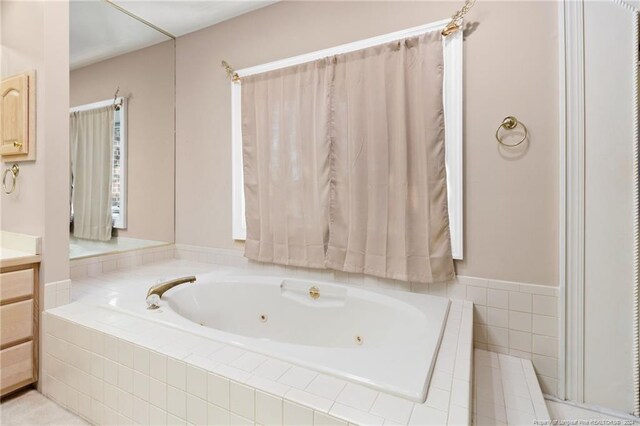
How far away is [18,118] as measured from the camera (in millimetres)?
1598

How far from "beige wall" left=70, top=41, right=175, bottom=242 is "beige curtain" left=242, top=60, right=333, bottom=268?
0.88 m

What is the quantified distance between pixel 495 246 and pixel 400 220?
1.64 feet

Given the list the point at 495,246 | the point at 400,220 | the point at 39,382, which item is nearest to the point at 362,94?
the point at 400,220

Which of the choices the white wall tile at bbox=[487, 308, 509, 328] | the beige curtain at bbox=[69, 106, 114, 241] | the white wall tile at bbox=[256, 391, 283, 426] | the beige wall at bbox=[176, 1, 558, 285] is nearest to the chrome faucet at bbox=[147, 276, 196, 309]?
the white wall tile at bbox=[256, 391, 283, 426]

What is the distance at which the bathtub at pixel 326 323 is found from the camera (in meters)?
0.97

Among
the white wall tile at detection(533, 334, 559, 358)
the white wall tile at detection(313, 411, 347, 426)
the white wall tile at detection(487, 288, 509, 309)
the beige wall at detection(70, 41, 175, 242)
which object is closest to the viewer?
the white wall tile at detection(313, 411, 347, 426)

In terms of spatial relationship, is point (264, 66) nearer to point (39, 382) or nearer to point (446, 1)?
point (446, 1)

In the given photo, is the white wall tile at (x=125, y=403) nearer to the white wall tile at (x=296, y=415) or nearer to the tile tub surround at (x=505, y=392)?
the white wall tile at (x=296, y=415)

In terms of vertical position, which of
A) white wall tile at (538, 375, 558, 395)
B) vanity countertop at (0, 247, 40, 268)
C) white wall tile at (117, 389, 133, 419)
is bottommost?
white wall tile at (538, 375, 558, 395)

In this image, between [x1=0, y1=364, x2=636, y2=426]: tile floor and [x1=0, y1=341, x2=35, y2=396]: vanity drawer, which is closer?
[x1=0, y1=364, x2=636, y2=426]: tile floor

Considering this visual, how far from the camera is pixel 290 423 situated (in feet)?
2.76

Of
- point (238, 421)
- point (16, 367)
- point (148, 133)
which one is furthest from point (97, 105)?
point (238, 421)

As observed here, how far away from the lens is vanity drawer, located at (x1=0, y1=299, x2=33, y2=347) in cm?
146

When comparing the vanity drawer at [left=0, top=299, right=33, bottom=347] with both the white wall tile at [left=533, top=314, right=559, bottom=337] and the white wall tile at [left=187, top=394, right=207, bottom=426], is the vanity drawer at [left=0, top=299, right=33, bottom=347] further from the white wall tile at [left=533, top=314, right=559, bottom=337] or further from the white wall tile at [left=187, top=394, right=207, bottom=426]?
the white wall tile at [left=533, top=314, right=559, bottom=337]
